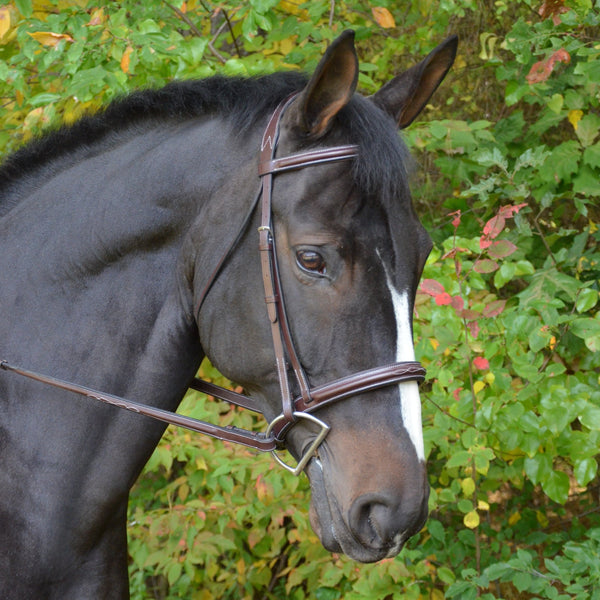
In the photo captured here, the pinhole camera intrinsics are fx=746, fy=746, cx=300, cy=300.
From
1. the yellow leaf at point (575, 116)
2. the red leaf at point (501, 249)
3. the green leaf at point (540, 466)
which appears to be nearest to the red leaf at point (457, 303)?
Answer: the red leaf at point (501, 249)

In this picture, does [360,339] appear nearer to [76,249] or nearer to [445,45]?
[76,249]

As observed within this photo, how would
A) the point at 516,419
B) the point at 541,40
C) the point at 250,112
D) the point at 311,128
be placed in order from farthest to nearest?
the point at 541,40 < the point at 516,419 < the point at 250,112 < the point at 311,128

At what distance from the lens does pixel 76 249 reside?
209 cm

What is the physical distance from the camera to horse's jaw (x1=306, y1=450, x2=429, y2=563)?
1.70 m

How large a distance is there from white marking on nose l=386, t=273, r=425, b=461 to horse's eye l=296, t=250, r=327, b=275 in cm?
16

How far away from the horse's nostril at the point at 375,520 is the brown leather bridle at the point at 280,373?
0.19m

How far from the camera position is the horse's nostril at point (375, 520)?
5.56 ft

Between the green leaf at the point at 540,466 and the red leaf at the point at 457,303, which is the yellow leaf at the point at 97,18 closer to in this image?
the red leaf at the point at 457,303

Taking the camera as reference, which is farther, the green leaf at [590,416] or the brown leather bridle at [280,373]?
the green leaf at [590,416]

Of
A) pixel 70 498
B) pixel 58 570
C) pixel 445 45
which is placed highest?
pixel 445 45

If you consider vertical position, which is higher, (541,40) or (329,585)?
(541,40)

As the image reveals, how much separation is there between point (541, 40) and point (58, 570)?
9.26 ft

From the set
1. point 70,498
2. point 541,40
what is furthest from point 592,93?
point 70,498

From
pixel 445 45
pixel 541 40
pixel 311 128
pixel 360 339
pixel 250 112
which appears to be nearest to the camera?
pixel 360 339
